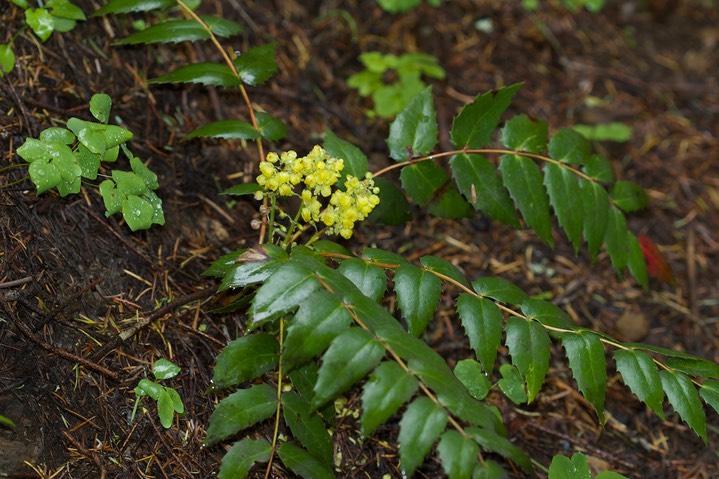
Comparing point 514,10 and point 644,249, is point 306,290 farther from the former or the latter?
point 514,10

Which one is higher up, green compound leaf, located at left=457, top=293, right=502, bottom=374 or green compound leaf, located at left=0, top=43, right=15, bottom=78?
green compound leaf, located at left=0, top=43, right=15, bottom=78

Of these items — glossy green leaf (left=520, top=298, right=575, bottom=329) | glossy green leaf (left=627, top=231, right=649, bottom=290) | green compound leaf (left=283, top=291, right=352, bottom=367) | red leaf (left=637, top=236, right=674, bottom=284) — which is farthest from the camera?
red leaf (left=637, top=236, right=674, bottom=284)

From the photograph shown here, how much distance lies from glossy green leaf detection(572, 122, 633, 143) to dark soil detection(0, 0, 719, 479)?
7cm

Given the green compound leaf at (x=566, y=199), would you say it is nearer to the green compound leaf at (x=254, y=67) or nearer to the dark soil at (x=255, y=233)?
the dark soil at (x=255, y=233)

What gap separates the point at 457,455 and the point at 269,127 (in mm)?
1393

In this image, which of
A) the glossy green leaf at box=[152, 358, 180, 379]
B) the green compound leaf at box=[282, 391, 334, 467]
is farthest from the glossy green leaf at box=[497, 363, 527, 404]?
the glossy green leaf at box=[152, 358, 180, 379]

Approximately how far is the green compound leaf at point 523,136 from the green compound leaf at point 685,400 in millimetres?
971

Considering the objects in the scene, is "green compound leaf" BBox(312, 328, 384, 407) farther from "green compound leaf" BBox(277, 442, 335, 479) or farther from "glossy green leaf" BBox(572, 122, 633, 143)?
"glossy green leaf" BBox(572, 122, 633, 143)

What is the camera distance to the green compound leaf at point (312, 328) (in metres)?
1.91

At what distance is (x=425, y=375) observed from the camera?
6.20ft

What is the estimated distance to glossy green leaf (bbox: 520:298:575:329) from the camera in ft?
7.47

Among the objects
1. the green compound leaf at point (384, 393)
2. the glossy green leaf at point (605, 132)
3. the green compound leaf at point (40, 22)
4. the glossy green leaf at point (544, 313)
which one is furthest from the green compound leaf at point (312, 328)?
the glossy green leaf at point (605, 132)

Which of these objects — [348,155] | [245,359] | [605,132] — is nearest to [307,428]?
[245,359]

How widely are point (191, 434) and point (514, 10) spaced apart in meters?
3.24
